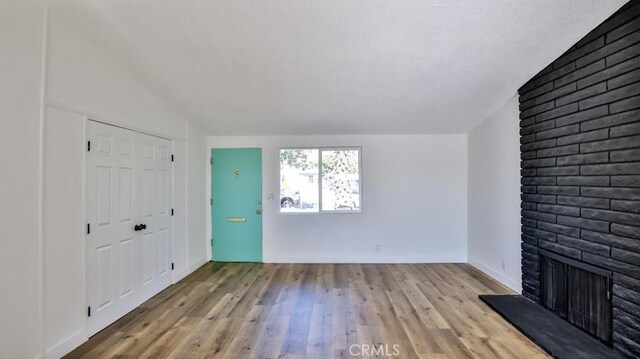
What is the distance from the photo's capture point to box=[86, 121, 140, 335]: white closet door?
263cm

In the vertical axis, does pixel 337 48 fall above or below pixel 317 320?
above

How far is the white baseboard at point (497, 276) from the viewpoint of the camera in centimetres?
353

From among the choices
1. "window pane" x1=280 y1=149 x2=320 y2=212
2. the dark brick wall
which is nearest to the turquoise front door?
"window pane" x1=280 y1=149 x2=320 y2=212

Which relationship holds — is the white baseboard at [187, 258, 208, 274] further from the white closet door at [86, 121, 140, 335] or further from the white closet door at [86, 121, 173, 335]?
the white closet door at [86, 121, 140, 335]

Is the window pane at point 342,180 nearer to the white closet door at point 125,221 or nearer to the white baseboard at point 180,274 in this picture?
the white baseboard at point 180,274

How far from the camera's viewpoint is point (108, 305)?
2.79 meters

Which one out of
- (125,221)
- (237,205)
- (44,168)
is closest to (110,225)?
(125,221)

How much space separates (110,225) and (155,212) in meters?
0.71

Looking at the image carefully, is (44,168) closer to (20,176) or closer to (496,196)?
(20,176)

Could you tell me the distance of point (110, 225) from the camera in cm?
284

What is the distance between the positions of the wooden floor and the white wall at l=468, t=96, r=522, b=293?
0.33 meters

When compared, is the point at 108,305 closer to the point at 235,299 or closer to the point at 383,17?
the point at 235,299

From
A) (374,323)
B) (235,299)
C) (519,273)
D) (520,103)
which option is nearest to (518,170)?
(520,103)

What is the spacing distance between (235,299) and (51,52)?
113 inches
